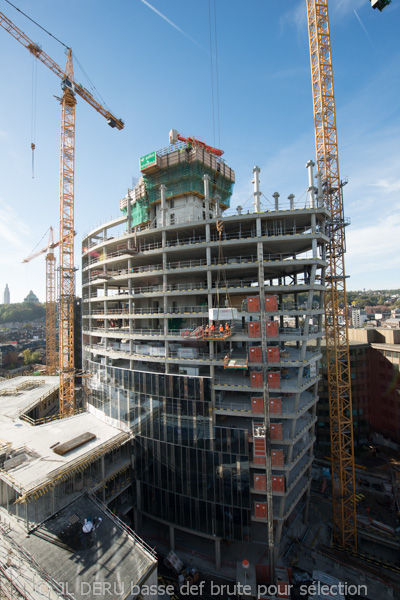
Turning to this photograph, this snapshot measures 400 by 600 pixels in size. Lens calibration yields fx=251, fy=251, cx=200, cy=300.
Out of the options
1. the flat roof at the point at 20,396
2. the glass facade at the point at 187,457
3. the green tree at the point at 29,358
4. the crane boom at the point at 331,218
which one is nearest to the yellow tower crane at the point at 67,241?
the flat roof at the point at 20,396

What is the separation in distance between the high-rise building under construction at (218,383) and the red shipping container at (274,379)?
10 centimetres

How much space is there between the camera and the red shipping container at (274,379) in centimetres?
2541

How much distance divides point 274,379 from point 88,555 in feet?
69.2

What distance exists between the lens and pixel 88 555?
64.6ft

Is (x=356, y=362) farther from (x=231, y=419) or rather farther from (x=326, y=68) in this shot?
(x=326, y=68)

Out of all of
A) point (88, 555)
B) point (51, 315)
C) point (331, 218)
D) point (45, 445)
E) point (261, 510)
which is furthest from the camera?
point (51, 315)

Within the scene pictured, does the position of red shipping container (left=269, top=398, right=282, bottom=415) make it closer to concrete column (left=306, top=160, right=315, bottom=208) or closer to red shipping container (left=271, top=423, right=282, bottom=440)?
red shipping container (left=271, top=423, right=282, bottom=440)

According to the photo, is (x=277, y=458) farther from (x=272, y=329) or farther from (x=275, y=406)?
(x=272, y=329)

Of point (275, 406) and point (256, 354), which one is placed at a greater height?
point (256, 354)

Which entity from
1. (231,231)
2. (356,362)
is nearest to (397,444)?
(356,362)

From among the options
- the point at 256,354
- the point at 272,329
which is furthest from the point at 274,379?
the point at 272,329

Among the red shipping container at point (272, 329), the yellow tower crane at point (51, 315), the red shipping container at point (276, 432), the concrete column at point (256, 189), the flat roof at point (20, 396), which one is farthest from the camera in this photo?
the yellow tower crane at point (51, 315)

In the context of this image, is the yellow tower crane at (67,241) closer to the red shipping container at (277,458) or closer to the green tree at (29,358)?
the red shipping container at (277,458)

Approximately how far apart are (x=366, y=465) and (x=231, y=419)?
36949mm
